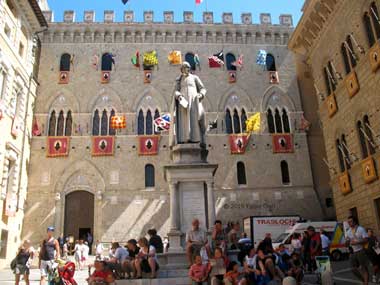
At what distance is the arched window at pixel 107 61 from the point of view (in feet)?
95.2

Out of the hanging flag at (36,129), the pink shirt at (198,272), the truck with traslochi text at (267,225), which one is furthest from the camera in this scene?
the hanging flag at (36,129)

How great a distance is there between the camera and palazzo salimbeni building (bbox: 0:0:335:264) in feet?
82.9

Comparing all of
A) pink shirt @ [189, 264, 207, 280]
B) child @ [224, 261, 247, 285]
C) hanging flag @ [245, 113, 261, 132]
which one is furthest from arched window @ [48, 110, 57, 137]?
child @ [224, 261, 247, 285]

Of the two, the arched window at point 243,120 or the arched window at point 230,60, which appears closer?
the arched window at point 243,120

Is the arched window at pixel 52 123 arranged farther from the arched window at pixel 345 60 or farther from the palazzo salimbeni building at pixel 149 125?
the arched window at pixel 345 60

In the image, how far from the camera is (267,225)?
21.5 meters

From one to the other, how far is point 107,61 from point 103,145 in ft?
23.1

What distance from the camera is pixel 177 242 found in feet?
30.4

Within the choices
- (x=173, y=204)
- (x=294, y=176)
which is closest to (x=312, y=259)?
(x=173, y=204)

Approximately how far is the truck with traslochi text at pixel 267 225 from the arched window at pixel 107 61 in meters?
15.8

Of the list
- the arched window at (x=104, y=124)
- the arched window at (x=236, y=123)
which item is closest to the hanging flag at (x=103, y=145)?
the arched window at (x=104, y=124)

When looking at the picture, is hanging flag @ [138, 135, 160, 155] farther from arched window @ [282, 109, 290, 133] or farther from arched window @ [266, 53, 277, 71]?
arched window @ [266, 53, 277, 71]

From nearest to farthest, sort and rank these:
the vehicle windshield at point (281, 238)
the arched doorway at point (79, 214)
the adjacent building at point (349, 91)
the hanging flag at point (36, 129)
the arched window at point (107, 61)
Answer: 1. the adjacent building at point (349, 91)
2. the vehicle windshield at point (281, 238)
3. the arched doorway at point (79, 214)
4. the hanging flag at point (36, 129)
5. the arched window at point (107, 61)

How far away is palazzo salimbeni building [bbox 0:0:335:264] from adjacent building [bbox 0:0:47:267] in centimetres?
101
